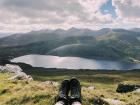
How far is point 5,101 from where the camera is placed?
16.7 m

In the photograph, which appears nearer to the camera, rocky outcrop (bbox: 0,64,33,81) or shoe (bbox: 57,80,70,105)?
shoe (bbox: 57,80,70,105)

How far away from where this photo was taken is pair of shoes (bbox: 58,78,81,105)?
463 inches

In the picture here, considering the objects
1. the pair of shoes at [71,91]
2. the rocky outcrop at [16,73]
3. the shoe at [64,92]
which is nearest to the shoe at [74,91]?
the pair of shoes at [71,91]

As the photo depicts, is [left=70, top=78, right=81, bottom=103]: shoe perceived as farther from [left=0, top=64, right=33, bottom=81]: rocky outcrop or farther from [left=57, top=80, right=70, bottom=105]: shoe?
[left=0, top=64, right=33, bottom=81]: rocky outcrop

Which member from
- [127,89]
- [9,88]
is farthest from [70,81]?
[127,89]

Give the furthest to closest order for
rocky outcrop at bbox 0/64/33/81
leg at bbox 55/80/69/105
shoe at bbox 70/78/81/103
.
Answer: rocky outcrop at bbox 0/64/33/81, shoe at bbox 70/78/81/103, leg at bbox 55/80/69/105

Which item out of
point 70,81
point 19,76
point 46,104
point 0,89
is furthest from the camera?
point 19,76

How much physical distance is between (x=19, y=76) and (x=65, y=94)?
20914 millimetres

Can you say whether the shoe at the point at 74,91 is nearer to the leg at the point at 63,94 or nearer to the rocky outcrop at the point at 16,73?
the leg at the point at 63,94

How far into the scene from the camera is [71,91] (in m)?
12.6

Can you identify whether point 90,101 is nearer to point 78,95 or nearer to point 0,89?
point 78,95

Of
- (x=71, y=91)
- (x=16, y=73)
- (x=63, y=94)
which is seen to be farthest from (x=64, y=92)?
(x=16, y=73)

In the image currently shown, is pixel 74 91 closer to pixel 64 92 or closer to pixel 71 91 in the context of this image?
pixel 71 91

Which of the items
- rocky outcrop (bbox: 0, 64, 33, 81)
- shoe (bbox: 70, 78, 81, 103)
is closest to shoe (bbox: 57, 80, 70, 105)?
shoe (bbox: 70, 78, 81, 103)
